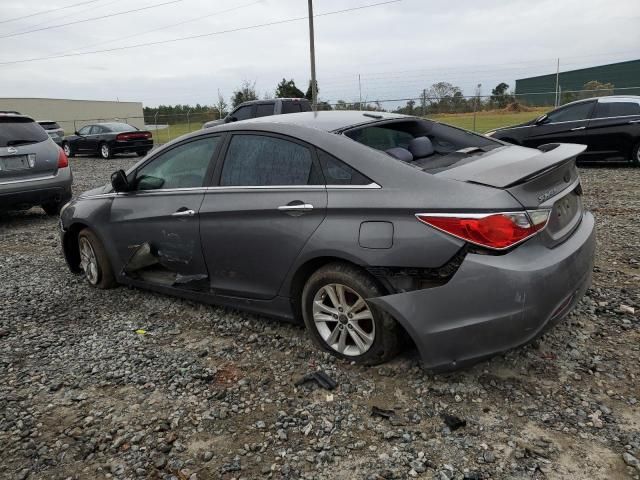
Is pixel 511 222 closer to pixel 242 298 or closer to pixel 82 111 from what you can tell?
pixel 242 298

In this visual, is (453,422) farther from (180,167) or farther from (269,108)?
(269,108)

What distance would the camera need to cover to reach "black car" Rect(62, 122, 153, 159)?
19719 mm

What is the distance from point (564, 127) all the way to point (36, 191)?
31.5 ft

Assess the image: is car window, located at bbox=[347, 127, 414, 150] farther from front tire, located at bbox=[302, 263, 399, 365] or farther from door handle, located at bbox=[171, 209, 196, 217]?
door handle, located at bbox=[171, 209, 196, 217]

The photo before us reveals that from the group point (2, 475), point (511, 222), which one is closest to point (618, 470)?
point (511, 222)

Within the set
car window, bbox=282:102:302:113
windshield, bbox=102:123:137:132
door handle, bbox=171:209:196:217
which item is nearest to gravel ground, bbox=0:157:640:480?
door handle, bbox=171:209:196:217

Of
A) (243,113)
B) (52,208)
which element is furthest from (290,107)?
(52,208)

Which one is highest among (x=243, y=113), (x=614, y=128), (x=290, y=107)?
(x=290, y=107)

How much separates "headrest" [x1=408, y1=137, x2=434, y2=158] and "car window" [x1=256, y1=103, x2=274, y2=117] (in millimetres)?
11014

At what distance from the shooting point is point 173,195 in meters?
4.07

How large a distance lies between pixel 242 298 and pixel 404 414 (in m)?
1.45

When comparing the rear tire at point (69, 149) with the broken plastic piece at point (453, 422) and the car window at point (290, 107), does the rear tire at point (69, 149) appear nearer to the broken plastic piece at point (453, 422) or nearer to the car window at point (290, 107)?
the car window at point (290, 107)

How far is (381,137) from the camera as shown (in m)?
3.49

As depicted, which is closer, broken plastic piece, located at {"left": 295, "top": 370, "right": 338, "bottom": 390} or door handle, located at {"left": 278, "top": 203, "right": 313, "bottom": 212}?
broken plastic piece, located at {"left": 295, "top": 370, "right": 338, "bottom": 390}
